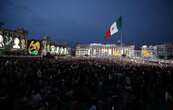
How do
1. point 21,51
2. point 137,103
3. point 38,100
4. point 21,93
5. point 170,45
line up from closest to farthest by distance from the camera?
→ point 38,100 → point 137,103 → point 21,93 → point 21,51 → point 170,45

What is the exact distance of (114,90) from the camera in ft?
38.6

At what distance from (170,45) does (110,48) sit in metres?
47.1

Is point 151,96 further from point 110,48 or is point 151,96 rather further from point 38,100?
point 110,48

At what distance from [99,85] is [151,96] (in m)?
2.80

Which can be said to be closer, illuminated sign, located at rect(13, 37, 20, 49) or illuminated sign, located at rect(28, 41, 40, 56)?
illuminated sign, located at rect(28, 41, 40, 56)

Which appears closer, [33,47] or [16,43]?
[33,47]

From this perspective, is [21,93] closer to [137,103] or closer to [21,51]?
[137,103]

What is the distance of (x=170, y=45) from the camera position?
18188cm

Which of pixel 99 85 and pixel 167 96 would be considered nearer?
pixel 167 96

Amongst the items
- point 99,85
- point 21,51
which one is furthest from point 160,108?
point 21,51

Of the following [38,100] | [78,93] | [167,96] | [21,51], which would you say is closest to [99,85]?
[78,93]

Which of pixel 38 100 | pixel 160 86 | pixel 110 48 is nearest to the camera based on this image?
pixel 38 100

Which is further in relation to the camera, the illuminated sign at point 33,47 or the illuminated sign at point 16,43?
the illuminated sign at point 16,43

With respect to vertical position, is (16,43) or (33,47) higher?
(16,43)
